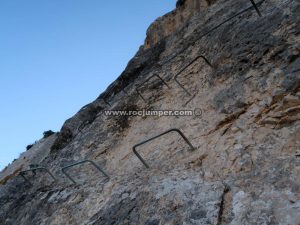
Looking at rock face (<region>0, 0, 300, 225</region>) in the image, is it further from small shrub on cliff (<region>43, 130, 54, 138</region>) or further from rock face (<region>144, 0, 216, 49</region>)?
small shrub on cliff (<region>43, 130, 54, 138</region>)

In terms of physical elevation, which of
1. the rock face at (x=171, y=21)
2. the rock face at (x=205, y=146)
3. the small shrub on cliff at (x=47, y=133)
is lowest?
the rock face at (x=205, y=146)

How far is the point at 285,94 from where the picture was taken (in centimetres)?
404

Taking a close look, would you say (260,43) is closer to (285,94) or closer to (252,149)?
(285,94)

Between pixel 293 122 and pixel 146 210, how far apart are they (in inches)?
74.8

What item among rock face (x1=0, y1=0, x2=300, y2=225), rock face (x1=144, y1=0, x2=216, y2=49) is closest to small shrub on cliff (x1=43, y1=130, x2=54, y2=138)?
rock face (x1=144, y1=0, x2=216, y2=49)

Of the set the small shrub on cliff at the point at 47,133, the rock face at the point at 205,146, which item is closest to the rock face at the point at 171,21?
the rock face at the point at 205,146

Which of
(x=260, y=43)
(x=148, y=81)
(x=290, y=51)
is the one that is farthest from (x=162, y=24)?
(x=290, y=51)

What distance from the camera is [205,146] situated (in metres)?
4.41

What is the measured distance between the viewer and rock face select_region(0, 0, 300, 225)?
3.40 metres

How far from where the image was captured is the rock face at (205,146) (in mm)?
3396

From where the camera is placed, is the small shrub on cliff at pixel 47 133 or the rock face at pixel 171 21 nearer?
the rock face at pixel 171 21

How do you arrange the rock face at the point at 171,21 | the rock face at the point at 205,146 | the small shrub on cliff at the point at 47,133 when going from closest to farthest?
the rock face at the point at 205,146 → the rock face at the point at 171,21 → the small shrub on cliff at the point at 47,133

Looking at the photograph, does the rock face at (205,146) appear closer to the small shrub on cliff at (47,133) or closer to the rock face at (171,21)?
the rock face at (171,21)

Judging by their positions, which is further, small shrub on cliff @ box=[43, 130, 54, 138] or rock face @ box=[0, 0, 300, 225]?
small shrub on cliff @ box=[43, 130, 54, 138]
